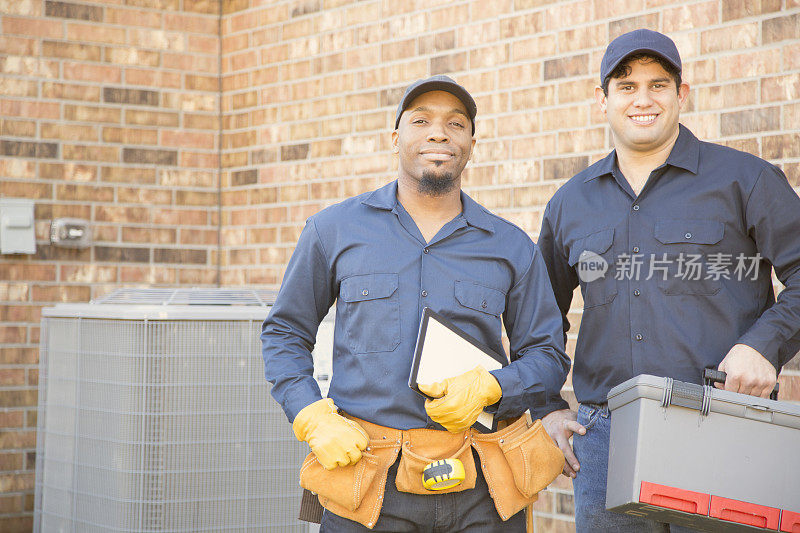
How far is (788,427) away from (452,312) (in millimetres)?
910

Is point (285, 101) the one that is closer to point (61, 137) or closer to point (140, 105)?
point (140, 105)

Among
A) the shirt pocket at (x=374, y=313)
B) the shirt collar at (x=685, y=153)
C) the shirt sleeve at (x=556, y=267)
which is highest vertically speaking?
the shirt collar at (x=685, y=153)

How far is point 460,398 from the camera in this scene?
2.23 meters

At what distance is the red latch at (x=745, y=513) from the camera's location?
2258mm

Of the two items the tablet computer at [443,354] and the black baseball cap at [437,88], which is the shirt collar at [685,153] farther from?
the tablet computer at [443,354]

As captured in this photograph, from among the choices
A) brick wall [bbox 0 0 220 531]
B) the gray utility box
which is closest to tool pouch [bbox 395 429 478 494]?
the gray utility box

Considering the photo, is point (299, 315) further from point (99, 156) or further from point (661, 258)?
point (99, 156)

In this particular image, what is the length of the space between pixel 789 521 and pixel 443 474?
0.89m

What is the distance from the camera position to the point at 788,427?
2.29m

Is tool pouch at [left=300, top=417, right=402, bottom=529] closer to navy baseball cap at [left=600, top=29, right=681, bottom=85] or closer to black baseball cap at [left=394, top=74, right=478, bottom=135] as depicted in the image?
black baseball cap at [left=394, top=74, right=478, bottom=135]

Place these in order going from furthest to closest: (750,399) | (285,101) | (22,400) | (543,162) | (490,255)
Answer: (285,101)
(22,400)
(543,162)
(490,255)
(750,399)

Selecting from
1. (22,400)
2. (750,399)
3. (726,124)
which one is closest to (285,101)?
(22,400)

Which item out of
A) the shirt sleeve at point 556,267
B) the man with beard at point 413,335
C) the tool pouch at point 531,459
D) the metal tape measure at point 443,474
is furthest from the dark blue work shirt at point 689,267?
the metal tape measure at point 443,474

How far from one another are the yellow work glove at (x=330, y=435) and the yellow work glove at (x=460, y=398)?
197mm
